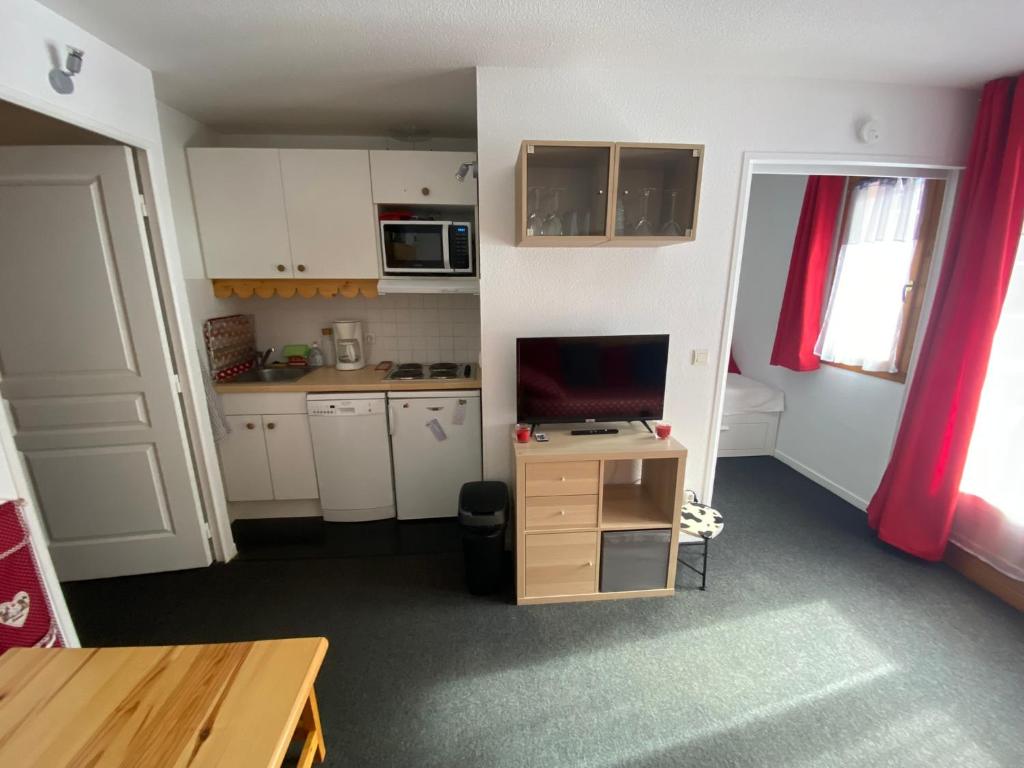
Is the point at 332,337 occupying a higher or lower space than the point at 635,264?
lower

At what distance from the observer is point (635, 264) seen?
2.12m

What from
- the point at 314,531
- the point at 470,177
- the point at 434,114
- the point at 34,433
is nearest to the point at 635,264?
the point at 470,177

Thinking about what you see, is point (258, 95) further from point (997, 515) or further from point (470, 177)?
point (997, 515)

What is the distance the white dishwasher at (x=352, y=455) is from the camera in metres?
2.53

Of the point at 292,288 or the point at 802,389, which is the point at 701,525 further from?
the point at 292,288

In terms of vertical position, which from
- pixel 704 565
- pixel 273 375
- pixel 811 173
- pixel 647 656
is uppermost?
pixel 811 173

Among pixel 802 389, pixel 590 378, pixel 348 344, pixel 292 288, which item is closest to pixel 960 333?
pixel 802 389

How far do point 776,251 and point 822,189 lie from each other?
68cm

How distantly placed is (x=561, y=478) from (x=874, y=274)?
2594 millimetres

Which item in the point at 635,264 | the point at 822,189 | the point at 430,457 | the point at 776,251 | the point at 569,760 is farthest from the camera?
the point at 776,251

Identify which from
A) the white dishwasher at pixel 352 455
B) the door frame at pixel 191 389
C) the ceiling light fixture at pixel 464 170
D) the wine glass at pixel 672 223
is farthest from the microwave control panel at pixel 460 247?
the door frame at pixel 191 389

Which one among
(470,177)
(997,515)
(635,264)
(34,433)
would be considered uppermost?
(470,177)

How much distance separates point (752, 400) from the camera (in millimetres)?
3500

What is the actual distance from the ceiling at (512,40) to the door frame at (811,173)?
0.35 metres
